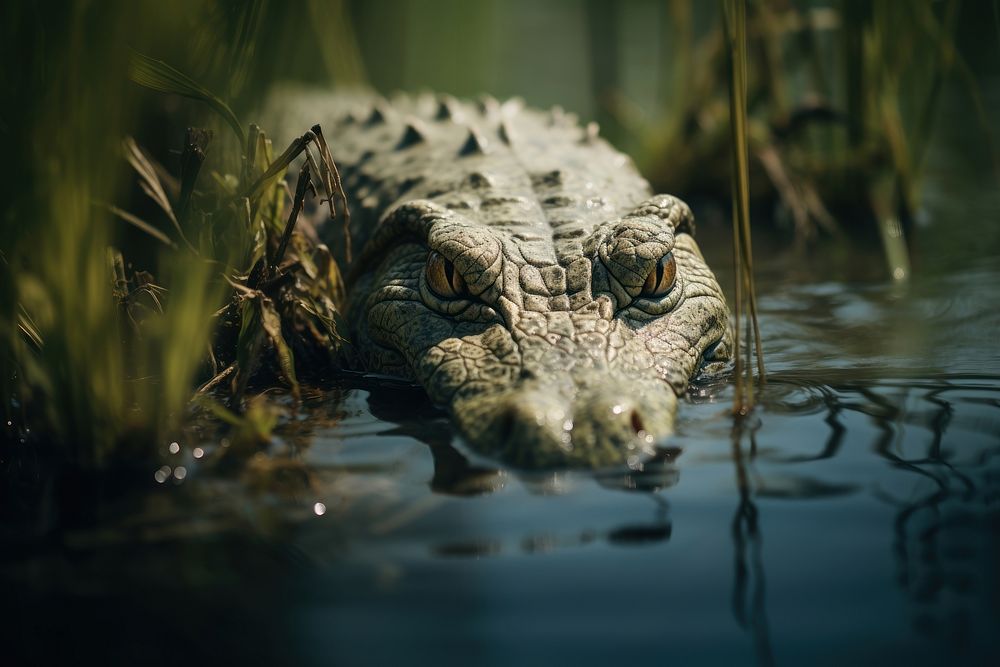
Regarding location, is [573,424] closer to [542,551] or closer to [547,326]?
[542,551]

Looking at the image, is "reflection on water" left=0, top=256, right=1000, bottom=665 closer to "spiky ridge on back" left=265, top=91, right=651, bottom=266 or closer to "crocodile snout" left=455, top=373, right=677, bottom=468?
"crocodile snout" left=455, top=373, right=677, bottom=468

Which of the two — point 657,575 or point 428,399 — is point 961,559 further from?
point 428,399

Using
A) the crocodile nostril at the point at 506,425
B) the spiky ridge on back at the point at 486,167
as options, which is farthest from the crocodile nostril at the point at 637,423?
the spiky ridge on back at the point at 486,167

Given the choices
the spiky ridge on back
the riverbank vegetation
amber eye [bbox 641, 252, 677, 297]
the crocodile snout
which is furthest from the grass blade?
amber eye [bbox 641, 252, 677, 297]

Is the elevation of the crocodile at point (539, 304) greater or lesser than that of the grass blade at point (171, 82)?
lesser

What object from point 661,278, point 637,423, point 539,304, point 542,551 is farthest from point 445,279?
point 542,551

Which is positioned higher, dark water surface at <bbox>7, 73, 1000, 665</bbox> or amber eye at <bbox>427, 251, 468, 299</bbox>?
amber eye at <bbox>427, 251, 468, 299</bbox>

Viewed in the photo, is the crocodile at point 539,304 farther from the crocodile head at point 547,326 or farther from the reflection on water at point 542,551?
the reflection on water at point 542,551
